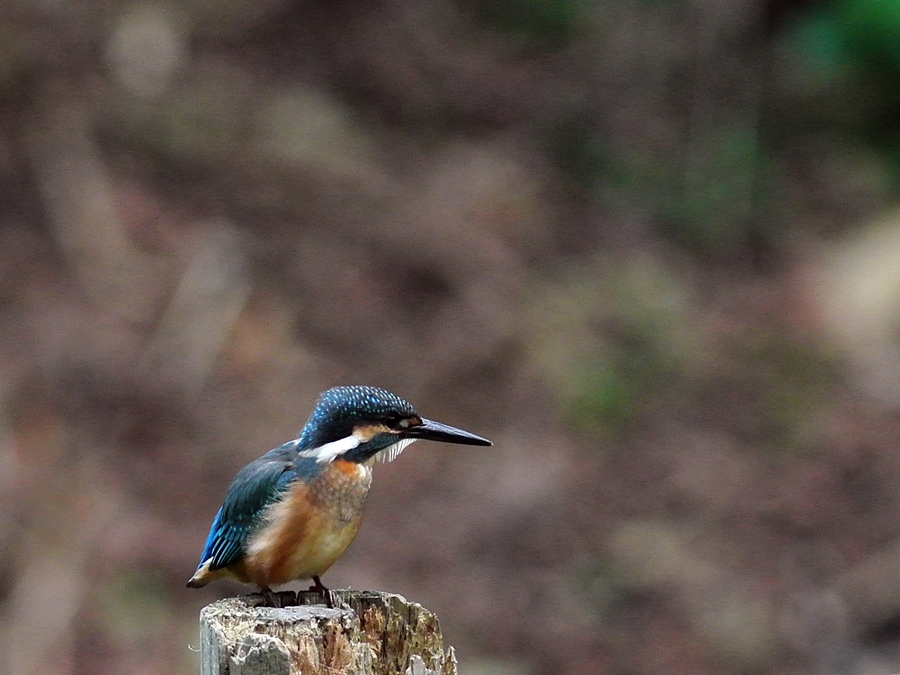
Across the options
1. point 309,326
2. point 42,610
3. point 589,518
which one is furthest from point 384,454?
point 309,326

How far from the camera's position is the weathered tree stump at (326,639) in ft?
7.84

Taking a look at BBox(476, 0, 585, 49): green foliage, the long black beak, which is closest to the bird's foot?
the long black beak

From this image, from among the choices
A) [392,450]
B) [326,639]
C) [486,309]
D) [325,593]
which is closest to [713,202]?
[486,309]

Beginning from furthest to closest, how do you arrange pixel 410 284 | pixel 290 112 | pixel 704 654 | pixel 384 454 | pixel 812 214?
pixel 812 214
pixel 290 112
pixel 410 284
pixel 704 654
pixel 384 454

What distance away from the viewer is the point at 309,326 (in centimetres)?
873

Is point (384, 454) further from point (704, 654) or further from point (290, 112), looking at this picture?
point (290, 112)

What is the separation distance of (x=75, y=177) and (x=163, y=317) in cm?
133

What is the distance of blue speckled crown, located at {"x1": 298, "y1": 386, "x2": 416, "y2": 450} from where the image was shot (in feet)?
Result: 11.3

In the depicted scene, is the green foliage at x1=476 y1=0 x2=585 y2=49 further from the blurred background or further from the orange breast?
the orange breast

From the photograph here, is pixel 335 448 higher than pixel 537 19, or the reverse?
pixel 537 19

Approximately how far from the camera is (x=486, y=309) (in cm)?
920

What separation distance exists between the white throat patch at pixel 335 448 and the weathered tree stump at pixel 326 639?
23.1 inches

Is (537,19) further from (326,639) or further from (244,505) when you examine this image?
(326,639)

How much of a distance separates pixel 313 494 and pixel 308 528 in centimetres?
9
